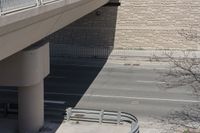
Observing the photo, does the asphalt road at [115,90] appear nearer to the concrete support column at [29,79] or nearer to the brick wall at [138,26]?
the brick wall at [138,26]

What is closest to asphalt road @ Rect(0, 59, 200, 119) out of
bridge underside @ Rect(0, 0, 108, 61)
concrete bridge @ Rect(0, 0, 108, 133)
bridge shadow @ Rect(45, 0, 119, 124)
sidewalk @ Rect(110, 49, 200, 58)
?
bridge shadow @ Rect(45, 0, 119, 124)

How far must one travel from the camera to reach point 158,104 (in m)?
21.5

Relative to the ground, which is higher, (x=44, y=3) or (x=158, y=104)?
(x=44, y=3)

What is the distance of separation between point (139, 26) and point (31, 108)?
1783 cm

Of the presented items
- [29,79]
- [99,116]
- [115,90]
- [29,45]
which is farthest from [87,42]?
[29,45]

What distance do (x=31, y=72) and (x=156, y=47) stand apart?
19.2 m

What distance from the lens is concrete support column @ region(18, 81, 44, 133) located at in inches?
659

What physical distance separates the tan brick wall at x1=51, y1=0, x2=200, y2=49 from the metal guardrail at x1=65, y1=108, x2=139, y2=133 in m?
15.3

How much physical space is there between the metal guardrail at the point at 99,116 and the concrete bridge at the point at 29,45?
6.08 feet

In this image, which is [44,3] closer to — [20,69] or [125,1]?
[20,69]

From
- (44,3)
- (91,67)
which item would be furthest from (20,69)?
(91,67)

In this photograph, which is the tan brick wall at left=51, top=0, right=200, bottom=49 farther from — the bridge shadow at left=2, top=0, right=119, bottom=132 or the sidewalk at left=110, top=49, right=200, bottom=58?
the sidewalk at left=110, top=49, right=200, bottom=58

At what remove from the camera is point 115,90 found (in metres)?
24.1

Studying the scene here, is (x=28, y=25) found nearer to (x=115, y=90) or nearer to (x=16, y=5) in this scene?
(x=16, y=5)
